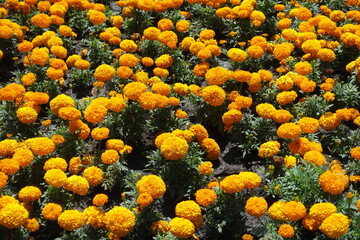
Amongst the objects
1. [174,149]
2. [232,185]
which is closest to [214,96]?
[174,149]

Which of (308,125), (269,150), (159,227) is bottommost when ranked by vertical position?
(159,227)

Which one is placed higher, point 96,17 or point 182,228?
point 96,17

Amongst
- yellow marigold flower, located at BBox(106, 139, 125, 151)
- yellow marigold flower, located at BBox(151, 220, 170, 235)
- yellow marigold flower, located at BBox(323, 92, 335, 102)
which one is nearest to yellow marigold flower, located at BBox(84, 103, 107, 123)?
yellow marigold flower, located at BBox(106, 139, 125, 151)

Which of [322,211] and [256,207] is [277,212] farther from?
[322,211]

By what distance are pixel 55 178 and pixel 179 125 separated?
194 centimetres

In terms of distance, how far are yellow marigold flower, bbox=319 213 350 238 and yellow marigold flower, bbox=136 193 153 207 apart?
1.69 m

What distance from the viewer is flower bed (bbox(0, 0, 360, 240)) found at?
16.7 feet

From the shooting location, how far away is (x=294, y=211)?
4.88 m

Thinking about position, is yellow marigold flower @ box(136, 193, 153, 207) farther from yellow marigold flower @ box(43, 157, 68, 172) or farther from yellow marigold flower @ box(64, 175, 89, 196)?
yellow marigold flower @ box(43, 157, 68, 172)

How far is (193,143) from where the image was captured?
605 cm

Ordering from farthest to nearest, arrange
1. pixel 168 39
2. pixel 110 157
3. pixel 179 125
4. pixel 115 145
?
pixel 168 39 → pixel 179 125 → pixel 115 145 → pixel 110 157

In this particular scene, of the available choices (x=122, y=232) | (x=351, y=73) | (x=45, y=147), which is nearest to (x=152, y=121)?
(x=45, y=147)

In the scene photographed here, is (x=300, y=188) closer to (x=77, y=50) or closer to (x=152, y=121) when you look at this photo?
(x=152, y=121)

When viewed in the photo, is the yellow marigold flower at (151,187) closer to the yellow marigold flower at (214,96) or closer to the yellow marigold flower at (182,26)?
the yellow marigold flower at (214,96)
